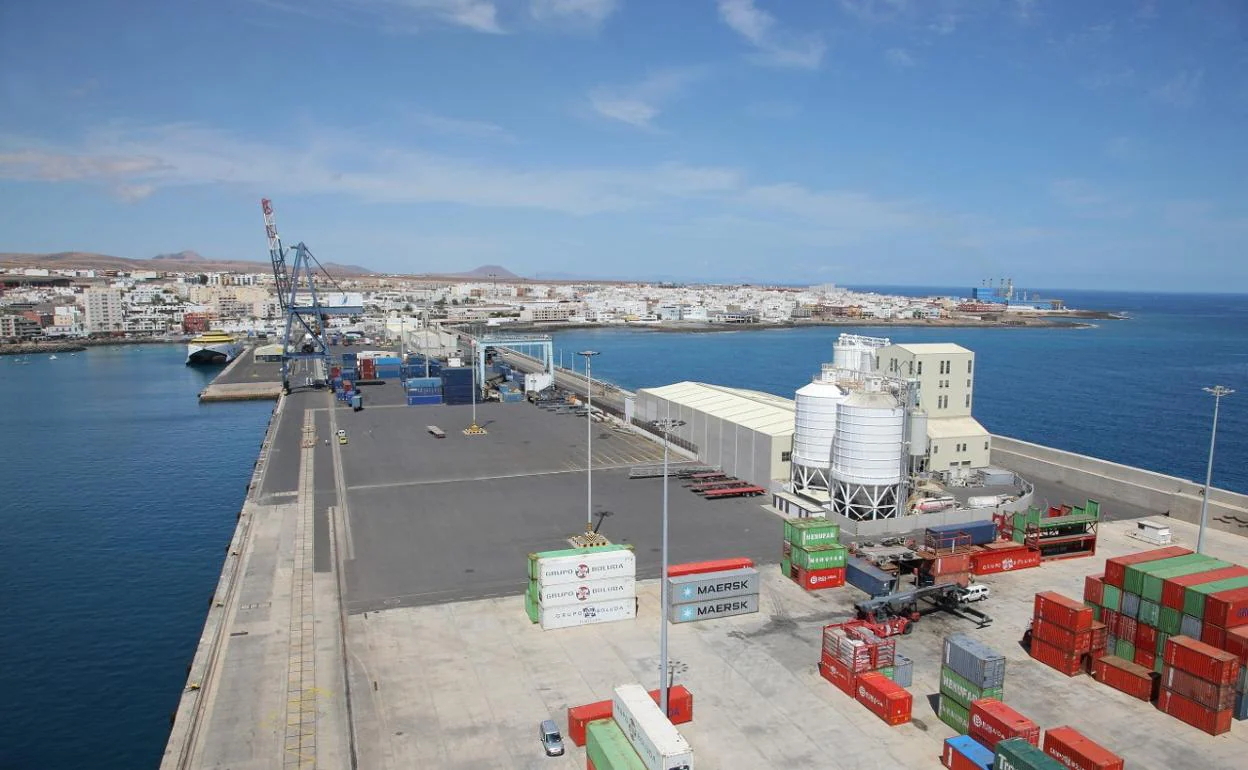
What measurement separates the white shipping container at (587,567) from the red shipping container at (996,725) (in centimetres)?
1316

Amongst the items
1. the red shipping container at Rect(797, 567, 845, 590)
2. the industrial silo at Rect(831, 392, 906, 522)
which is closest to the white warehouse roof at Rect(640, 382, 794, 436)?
the industrial silo at Rect(831, 392, 906, 522)

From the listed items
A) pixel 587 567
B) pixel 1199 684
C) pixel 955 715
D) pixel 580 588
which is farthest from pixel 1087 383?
pixel 580 588

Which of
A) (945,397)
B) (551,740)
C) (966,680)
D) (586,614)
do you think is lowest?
(586,614)

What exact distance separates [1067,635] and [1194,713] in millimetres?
3907

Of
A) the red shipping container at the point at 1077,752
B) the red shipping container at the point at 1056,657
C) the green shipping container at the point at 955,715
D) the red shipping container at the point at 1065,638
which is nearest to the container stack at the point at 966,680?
the green shipping container at the point at 955,715

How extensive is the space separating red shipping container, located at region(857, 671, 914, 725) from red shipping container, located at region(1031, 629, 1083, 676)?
6.52m

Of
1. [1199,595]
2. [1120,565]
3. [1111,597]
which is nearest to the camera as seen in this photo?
[1199,595]

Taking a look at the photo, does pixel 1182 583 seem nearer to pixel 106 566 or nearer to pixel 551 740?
pixel 551 740

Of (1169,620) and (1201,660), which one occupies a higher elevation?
(1169,620)

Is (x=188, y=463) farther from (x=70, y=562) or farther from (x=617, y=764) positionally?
(x=617, y=764)

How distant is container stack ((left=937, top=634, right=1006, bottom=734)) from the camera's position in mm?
22469

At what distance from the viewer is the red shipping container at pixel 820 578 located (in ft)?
110

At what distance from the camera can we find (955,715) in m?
23.0

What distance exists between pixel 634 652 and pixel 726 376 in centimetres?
11307
